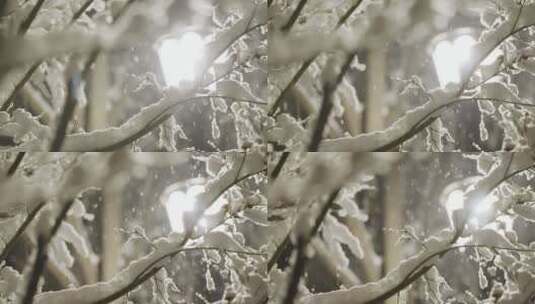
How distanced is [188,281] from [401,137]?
76 centimetres

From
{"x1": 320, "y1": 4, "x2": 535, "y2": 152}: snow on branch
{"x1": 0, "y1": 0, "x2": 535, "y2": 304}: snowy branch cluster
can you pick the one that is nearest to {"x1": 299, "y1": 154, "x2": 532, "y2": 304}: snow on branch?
{"x1": 0, "y1": 0, "x2": 535, "y2": 304}: snowy branch cluster

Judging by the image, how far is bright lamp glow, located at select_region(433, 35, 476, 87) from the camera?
81.2 inches

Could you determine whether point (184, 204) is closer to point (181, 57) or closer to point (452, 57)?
point (181, 57)

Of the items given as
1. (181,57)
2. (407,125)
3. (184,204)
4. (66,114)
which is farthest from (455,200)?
(66,114)

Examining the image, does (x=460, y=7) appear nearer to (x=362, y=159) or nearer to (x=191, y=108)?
(x=362, y=159)

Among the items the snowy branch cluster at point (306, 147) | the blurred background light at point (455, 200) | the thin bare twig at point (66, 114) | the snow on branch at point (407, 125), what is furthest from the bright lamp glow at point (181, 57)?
the blurred background light at point (455, 200)

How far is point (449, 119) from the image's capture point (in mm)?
2066

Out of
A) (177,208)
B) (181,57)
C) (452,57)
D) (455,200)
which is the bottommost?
(455,200)

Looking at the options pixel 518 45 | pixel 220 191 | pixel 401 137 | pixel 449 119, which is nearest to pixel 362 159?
pixel 401 137

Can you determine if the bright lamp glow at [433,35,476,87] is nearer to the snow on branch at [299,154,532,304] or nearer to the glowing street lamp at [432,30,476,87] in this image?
the glowing street lamp at [432,30,476,87]

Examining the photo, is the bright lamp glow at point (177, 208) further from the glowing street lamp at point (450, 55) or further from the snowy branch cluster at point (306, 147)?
the glowing street lamp at point (450, 55)

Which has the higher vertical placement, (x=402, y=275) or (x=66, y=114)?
(x=66, y=114)

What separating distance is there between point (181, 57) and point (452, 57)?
2.64 feet

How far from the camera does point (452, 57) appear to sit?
2064 mm
